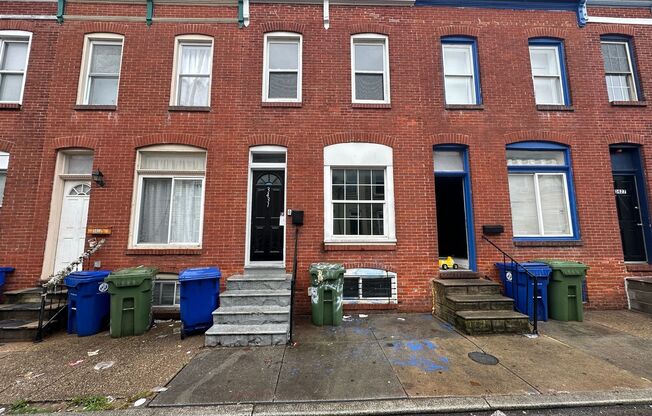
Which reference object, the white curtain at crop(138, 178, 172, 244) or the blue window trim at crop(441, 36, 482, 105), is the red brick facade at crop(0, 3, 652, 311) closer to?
the blue window trim at crop(441, 36, 482, 105)

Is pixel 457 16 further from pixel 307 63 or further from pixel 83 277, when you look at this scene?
pixel 83 277

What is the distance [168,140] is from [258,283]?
4.06 m

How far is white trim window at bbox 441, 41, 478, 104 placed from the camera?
739cm

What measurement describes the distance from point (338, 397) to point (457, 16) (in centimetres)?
906

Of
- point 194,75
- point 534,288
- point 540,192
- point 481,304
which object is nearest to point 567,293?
point 534,288

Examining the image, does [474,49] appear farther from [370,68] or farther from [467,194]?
[467,194]

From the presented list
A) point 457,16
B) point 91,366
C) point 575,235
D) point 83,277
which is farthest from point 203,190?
point 575,235

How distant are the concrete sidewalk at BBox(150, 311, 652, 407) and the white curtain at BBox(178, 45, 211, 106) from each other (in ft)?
19.5

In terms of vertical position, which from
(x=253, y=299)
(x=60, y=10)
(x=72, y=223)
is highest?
(x=60, y=10)

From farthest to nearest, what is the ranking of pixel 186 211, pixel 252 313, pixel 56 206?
pixel 186 211, pixel 56 206, pixel 252 313

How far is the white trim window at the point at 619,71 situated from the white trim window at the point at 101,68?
1288 centimetres

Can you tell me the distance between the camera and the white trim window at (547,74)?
7504 mm

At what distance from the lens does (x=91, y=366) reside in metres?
4.07

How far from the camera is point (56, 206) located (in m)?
6.61
